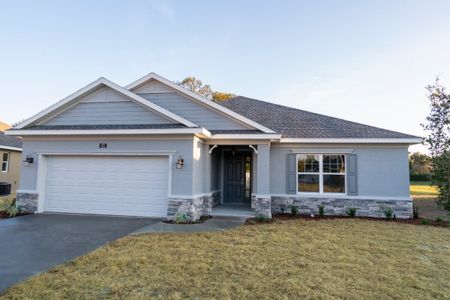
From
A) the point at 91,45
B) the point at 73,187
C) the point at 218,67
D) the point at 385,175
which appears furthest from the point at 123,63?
the point at 385,175

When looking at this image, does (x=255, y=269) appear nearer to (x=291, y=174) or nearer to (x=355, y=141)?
(x=291, y=174)

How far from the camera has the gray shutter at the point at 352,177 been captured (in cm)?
1036

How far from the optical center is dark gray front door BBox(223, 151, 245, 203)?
1241 cm

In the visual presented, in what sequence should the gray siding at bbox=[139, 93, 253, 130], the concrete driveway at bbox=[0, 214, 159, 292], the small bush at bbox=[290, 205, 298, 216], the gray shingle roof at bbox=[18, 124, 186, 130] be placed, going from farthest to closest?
the gray siding at bbox=[139, 93, 253, 130] → the small bush at bbox=[290, 205, 298, 216] → the gray shingle roof at bbox=[18, 124, 186, 130] → the concrete driveway at bbox=[0, 214, 159, 292]

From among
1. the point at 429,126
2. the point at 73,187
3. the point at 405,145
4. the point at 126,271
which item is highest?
the point at 429,126

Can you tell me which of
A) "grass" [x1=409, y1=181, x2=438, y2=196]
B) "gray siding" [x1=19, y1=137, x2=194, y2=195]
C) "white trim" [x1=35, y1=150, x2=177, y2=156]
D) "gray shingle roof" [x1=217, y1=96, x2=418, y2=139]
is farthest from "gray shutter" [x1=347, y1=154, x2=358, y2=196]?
"grass" [x1=409, y1=181, x2=438, y2=196]

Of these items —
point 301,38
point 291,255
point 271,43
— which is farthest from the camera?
point 271,43

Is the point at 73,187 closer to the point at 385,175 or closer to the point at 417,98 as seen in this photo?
the point at 385,175

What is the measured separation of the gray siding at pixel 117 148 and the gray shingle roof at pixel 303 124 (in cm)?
419

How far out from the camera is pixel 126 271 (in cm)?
443

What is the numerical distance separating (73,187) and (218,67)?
10.7 metres

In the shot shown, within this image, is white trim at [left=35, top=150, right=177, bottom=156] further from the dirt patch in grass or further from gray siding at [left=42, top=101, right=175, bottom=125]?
the dirt patch in grass

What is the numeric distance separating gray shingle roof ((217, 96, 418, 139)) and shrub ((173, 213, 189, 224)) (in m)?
4.97

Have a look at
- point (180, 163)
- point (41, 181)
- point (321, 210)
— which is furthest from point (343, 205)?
point (41, 181)
